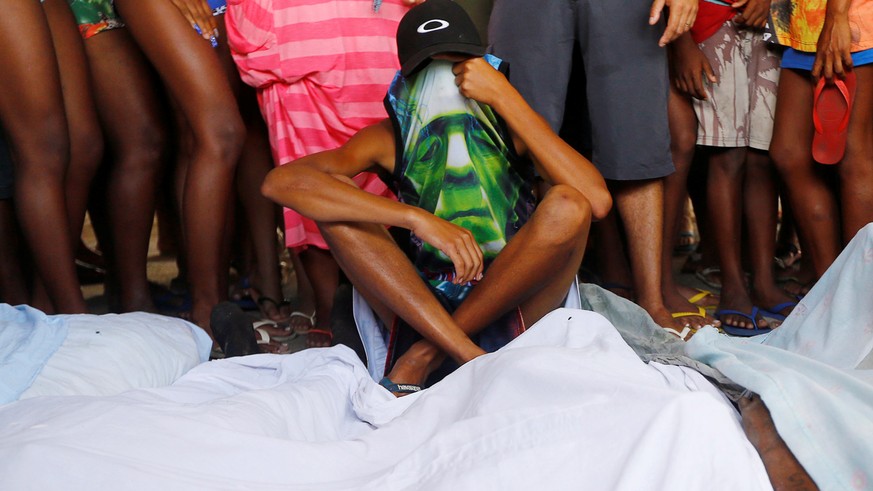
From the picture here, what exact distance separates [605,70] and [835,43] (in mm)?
709

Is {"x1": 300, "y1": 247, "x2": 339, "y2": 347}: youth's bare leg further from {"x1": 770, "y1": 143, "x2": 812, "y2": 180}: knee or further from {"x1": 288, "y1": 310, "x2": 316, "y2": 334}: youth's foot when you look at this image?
{"x1": 770, "y1": 143, "x2": 812, "y2": 180}: knee

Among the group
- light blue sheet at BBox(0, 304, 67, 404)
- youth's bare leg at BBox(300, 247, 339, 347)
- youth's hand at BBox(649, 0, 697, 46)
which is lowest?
youth's bare leg at BBox(300, 247, 339, 347)

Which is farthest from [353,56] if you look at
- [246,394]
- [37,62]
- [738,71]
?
[246,394]

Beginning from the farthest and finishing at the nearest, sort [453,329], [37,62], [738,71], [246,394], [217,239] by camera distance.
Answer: [738,71] → [217,239] → [37,62] → [453,329] → [246,394]

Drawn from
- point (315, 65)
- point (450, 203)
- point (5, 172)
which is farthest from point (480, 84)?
point (5, 172)

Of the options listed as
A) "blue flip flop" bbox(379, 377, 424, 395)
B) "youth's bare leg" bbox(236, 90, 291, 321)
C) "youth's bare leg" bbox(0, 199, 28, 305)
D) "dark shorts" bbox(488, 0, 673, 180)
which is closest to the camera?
"blue flip flop" bbox(379, 377, 424, 395)

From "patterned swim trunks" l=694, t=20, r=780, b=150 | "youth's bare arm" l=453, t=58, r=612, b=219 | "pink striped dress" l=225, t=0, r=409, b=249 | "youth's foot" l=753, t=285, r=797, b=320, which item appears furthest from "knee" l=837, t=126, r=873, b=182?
"pink striped dress" l=225, t=0, r=409, b=249

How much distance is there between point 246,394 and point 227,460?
0.35 metres

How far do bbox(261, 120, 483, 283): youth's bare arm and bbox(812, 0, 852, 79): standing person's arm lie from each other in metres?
1.36

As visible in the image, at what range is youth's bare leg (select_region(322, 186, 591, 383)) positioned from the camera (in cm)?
242

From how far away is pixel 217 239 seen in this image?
9.84 feet

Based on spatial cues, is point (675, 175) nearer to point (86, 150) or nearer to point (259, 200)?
point (259, 200)

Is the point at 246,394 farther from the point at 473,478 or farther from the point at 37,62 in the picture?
the point at 37,62

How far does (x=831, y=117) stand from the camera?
2965 mm
